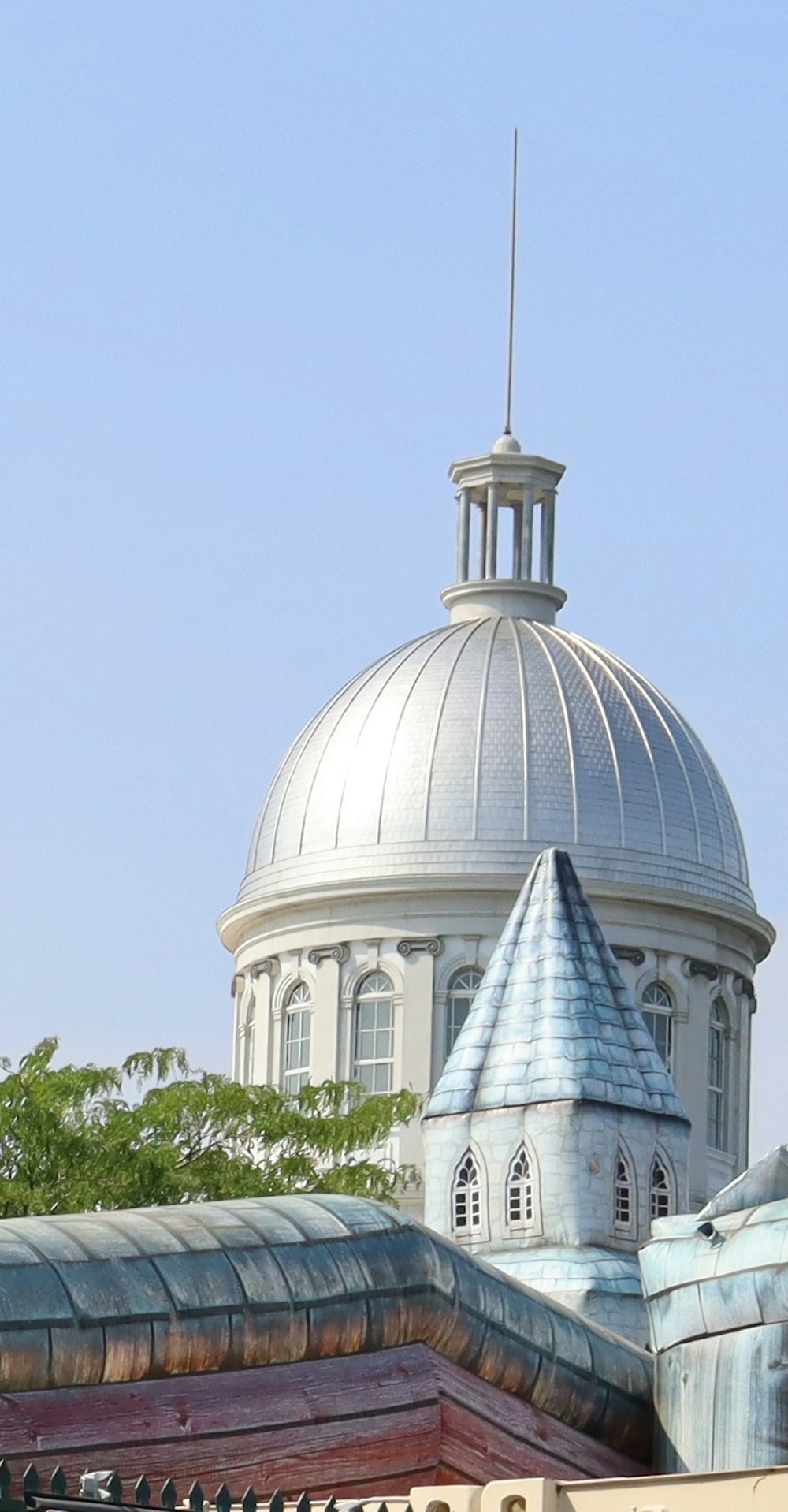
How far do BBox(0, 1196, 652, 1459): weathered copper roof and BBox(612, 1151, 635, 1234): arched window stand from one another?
20.8 ft

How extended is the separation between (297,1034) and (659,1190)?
31.1 metres

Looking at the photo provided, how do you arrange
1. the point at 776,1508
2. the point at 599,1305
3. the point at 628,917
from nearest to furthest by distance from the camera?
the point at 776,1508, the point at 599,1305, the point at 628,917

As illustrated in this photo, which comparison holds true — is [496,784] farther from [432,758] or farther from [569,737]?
[569,737]

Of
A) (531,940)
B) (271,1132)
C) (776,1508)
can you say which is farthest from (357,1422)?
(271,1132)

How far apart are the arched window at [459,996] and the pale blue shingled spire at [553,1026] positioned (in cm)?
2717

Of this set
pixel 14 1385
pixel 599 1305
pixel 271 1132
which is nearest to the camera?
pixel 14 1385

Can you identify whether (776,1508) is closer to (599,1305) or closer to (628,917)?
(599,1305)

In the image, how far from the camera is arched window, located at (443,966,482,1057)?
61.2 metres

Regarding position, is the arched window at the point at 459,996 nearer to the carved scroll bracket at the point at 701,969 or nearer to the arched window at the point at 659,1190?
the carved scroll bracket at the point at 701,969

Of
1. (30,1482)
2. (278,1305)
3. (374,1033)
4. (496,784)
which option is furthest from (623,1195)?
(374,1033)

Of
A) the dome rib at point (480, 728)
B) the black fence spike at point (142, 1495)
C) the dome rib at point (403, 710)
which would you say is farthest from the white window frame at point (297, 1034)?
the black fence spike at point (142, 1495)

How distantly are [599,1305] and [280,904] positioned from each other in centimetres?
3283

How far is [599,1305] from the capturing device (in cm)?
3067

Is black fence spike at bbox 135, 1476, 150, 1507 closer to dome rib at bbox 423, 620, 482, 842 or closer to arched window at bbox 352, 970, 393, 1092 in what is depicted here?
A: dome rib at bbox 423, 620, 482, 842
